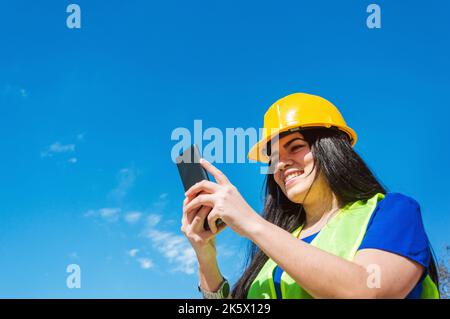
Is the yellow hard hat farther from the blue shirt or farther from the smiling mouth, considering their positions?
the blue shirt

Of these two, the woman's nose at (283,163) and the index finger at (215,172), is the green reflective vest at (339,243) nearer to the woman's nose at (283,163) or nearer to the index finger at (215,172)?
the woman's nose at (283,163)

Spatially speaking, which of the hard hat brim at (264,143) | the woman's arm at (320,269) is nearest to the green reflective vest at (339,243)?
the woman's arm at (320,269)

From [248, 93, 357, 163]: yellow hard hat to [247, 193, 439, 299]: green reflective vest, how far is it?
867 mm

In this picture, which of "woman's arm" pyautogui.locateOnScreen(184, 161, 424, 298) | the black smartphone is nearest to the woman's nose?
the black smartphone

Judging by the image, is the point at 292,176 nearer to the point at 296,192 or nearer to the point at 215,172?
the point at 296,192

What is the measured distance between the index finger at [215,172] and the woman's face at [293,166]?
991 millimetres

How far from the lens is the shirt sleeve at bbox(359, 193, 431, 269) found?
3.24 meters

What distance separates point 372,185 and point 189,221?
A: 1.54 metres

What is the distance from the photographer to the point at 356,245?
3510mm
